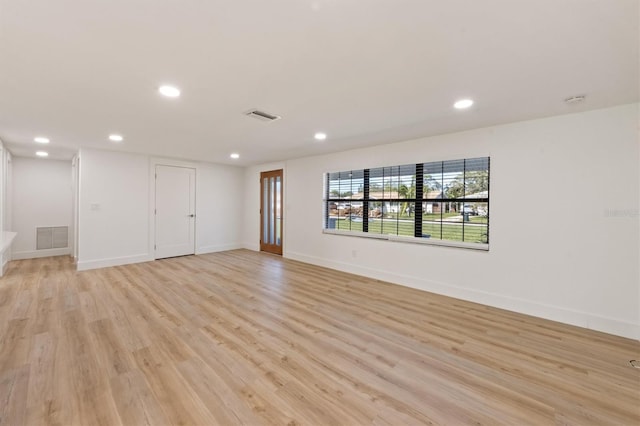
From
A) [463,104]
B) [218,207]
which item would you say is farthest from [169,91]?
[218,207]

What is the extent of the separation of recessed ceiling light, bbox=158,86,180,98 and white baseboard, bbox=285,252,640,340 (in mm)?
3910

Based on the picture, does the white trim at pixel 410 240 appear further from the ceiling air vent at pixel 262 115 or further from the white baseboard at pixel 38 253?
the white baseboard at pixel 38 253

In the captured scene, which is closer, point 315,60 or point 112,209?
point 315,60

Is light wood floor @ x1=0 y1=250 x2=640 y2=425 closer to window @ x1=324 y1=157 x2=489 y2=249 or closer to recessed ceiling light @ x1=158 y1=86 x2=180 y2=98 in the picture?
window @ x1=324 y1=157 x2=489 y2=249

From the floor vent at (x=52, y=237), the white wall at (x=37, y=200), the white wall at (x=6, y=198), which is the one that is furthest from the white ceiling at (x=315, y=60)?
the floor vent at (x=52, y=237)

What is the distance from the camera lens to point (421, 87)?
7.75 feet

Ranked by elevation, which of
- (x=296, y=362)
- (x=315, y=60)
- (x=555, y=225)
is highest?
(x=315, y=60)

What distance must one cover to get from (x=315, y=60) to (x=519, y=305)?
12.0 feet

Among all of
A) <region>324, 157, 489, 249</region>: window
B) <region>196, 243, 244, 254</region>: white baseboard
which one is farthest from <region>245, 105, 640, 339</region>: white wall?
<region>196, 243, 244, 254</region>: white baseboard

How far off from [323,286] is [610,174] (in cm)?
372

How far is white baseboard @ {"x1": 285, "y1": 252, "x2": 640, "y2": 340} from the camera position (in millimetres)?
2760

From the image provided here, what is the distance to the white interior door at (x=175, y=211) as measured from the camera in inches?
243

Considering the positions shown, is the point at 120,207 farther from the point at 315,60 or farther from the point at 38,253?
the point at 315,60

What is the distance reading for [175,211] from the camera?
21.1 ft
